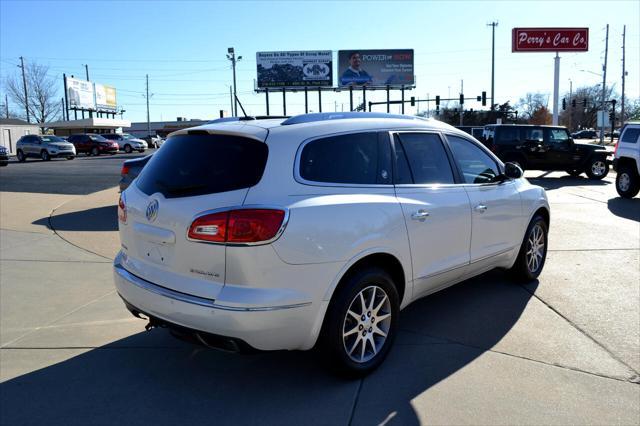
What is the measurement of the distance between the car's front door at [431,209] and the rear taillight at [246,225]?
1158 mm

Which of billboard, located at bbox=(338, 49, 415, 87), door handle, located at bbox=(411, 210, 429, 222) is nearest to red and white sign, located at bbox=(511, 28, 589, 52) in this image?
billboard, located at bbox=(338, 49, 415, 87)

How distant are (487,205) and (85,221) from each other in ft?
25.2

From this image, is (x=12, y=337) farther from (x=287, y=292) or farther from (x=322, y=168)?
(x=322, y=168)

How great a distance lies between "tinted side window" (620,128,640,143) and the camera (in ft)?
42.5

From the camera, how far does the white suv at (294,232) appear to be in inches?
119

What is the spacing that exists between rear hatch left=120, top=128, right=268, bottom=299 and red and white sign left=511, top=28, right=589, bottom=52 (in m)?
37.0

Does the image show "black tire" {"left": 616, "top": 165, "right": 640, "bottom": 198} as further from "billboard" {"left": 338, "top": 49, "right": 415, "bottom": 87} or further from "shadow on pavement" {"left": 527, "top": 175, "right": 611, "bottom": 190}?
"billboard" {"left": 338, "top": 49, "right": 415, "bottom": 87}

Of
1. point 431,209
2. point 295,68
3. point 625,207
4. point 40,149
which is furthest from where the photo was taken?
point 295,68

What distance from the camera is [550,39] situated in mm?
35219

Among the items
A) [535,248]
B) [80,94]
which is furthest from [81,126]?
[535,248]

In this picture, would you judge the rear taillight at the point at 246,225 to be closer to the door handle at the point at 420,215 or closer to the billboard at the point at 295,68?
the door handle at the point at 420,215

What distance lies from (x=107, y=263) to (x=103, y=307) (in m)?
1.74

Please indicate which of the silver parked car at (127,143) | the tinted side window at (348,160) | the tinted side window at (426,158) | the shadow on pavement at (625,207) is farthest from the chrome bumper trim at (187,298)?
the silver parked car at (127,143)

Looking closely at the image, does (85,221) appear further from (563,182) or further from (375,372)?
(563,182)
